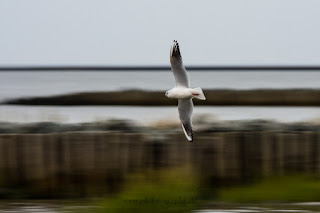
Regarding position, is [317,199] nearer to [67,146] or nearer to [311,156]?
[311,156]

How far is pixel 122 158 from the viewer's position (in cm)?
1462

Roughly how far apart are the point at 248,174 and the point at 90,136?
8.04 ft

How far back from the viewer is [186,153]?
47.7 feet

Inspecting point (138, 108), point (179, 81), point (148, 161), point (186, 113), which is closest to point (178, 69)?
point (179, 81)

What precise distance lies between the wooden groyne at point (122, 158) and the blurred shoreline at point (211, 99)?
955 inches

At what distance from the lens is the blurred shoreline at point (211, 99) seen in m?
41.1

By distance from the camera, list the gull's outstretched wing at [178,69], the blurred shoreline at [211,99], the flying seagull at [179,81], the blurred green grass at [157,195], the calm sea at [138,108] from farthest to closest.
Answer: the blurred shoreline at [211,99]
the calm sea at [138,108]
the blurred green grass at [157,195]
the gull's outstretched wing at [178,69]
the flying seagull at [179,81]

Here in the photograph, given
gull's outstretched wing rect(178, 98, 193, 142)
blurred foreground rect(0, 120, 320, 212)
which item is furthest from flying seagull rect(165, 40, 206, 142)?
blurred foreground rect(0, 120, 320, 212)

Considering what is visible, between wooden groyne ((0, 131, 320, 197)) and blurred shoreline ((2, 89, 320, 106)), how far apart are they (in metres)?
24.3

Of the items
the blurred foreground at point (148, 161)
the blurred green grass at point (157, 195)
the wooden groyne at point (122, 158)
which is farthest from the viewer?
the wooden groyne at point (122, 158)
